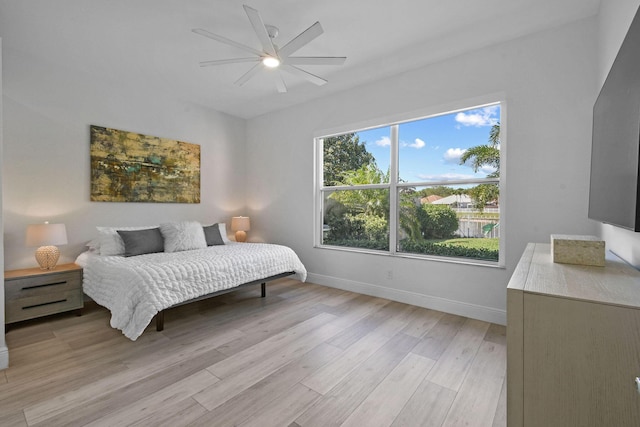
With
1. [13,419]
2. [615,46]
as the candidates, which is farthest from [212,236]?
[615,46]

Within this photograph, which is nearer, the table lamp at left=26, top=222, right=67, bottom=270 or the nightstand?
the nightstand

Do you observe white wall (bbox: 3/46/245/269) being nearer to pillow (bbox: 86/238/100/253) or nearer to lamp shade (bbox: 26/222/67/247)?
pillow (bbox: 86/238/100/253)

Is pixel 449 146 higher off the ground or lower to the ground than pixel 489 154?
higher

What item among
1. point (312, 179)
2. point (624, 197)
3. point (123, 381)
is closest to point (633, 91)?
point (624, 197)

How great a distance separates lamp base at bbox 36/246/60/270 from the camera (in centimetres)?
293

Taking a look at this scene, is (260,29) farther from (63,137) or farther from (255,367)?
(63,137)

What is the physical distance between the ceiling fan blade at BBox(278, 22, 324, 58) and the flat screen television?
5.56ft

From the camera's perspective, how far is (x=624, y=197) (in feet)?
3.69

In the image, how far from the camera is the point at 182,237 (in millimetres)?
3654

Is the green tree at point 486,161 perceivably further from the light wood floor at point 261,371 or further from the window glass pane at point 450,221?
the light wood floor at point 261,371

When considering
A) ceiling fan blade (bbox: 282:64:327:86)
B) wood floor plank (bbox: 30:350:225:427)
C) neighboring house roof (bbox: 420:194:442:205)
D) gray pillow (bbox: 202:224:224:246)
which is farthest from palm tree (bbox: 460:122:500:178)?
gray pillow (bbox: 202:224:224:246)

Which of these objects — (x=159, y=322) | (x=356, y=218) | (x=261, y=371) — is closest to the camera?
(x=261, y=371)

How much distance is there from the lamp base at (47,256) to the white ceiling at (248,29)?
202 centimetres

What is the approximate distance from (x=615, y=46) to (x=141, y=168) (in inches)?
187
